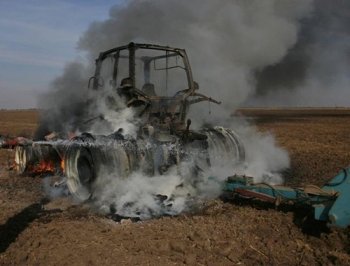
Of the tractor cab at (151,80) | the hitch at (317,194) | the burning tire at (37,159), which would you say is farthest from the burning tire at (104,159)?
the burning tire at (37,159)

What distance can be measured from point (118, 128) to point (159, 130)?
2.29 feet

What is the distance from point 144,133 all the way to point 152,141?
0.23m

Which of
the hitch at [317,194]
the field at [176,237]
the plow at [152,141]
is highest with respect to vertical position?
the plow at [152,141]

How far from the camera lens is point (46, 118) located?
29.4 feet

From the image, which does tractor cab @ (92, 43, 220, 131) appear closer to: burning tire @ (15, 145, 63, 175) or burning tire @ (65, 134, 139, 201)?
burning tire @ (65, 134, 139, 201)

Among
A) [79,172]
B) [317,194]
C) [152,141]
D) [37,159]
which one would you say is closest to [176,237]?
[317,194]

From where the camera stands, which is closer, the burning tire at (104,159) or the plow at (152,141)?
the plow at (152,141)

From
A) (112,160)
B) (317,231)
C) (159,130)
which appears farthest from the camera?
(159,130)

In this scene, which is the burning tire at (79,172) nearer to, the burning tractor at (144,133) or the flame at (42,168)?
the burning tractor at (144,133)

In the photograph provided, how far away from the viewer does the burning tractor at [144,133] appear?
596 cm

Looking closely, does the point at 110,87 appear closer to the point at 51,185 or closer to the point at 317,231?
the point at 51,185

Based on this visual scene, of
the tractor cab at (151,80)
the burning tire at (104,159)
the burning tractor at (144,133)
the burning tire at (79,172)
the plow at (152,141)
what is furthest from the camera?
the tractor cab at (151,80)

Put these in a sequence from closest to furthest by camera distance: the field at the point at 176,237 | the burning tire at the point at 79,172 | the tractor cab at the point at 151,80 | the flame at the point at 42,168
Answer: the field at the point at 176,237 → the burning tire at the point at 79,172 → the tractor cab at the point at 151,80 → the flame at the point at 42,168

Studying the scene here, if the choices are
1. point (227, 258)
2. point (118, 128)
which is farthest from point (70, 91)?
point (227, 258)
